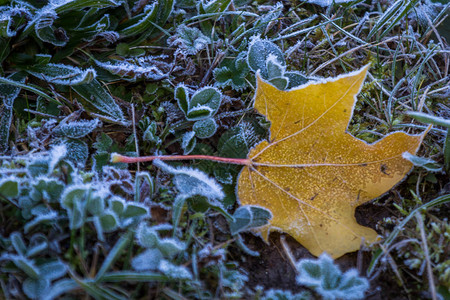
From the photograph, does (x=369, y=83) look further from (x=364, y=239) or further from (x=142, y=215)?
(x=142, y=215)

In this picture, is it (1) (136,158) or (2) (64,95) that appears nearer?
(1) (136,158)

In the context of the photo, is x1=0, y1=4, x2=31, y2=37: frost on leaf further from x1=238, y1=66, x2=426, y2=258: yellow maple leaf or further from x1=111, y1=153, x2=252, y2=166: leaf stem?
x1=238, y1=66, x2=426, y2=258: yellow maple leaf

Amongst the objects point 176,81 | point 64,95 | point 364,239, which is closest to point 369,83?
point 364,239

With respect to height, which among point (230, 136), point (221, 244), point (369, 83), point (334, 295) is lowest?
point (221, 244)

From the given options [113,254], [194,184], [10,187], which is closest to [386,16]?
[194,184]

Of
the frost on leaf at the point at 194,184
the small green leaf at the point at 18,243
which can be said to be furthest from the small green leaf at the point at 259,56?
the small green leaf at the point at 18,243

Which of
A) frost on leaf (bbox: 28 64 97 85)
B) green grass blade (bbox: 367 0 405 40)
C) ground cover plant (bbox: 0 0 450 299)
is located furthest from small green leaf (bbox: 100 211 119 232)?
green grass blade (bbox: 367 0 405 40)
